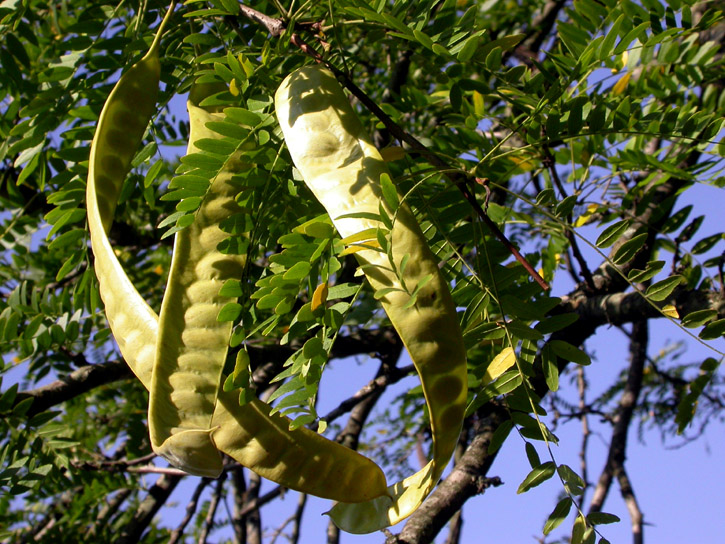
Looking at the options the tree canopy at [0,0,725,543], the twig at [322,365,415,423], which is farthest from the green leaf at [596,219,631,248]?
the twig at [322,365,415,423]

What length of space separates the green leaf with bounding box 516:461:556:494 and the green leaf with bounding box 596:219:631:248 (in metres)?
0.48

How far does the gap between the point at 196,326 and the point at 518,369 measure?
594 mm

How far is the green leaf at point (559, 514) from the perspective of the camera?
121 centimetres

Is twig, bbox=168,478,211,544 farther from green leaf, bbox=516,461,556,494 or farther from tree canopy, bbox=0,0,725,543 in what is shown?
green leaf, bbox=516,461,556,494

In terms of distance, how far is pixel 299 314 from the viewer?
114cm

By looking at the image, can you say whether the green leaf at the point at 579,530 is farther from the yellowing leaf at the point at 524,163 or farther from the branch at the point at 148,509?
the branch at the point at 148,509

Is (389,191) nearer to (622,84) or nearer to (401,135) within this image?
(401,135)

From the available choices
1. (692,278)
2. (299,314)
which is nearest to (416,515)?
(299,314)

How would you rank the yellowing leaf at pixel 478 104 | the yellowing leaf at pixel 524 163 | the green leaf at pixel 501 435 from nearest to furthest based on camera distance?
the green leaf at pixel 501 435 < the yellowing leaf at pixel 478 104 < the yellowing leaf at pixel 524 163

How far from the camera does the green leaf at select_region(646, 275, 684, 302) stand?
137cm

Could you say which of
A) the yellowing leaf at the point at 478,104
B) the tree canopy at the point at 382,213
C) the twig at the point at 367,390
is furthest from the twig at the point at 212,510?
the yellowing leaf at the point at 478,104

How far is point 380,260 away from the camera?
1.02m

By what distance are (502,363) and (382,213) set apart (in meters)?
0.49

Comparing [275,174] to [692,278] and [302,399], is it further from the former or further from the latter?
[692,278]
